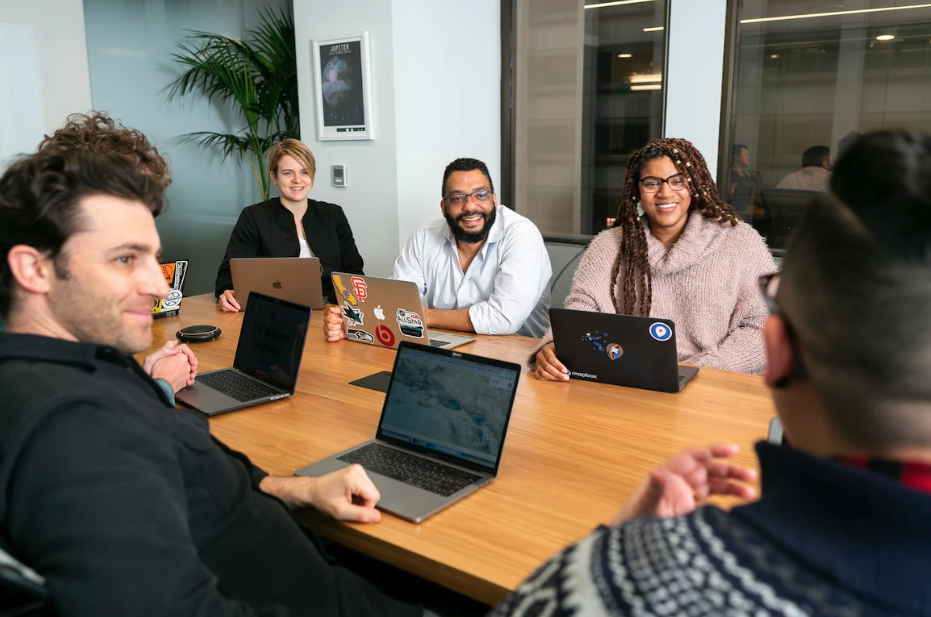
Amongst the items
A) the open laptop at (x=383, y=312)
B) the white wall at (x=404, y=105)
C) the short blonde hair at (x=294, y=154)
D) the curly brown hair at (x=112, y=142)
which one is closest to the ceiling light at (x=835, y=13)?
the white wall at (x=404, y=105)

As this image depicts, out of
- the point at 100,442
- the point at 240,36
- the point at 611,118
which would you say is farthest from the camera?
the point at 240,36

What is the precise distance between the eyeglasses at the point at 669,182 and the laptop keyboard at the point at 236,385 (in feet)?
4.62

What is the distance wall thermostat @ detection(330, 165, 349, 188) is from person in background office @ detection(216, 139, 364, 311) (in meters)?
0.63

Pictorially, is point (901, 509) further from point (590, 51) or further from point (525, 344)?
point (590, 51)

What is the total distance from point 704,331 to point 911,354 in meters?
1.92

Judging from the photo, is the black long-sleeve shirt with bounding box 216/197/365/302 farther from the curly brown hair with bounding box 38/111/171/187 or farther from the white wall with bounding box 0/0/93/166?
the white wall with bounding box 0/0/93/166

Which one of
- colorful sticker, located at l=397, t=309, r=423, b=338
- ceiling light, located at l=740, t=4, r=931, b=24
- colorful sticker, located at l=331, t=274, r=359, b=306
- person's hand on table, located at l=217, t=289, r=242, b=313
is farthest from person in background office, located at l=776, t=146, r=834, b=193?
person's hand on table, located at l=217, t=289, r=242, b=313

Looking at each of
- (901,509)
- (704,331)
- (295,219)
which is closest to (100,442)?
(901,509)

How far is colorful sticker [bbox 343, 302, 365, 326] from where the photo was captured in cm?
249

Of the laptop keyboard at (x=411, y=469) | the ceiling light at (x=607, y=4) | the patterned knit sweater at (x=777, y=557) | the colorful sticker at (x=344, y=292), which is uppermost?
the ceiling light at (x=607, y=4)

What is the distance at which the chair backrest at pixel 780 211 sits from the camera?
12.4ft

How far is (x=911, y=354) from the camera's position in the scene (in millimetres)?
560

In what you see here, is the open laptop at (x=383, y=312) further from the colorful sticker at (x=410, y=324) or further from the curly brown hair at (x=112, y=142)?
the curly brown hair at (x=112, y=142)

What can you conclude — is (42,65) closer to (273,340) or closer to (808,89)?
(273,340)
